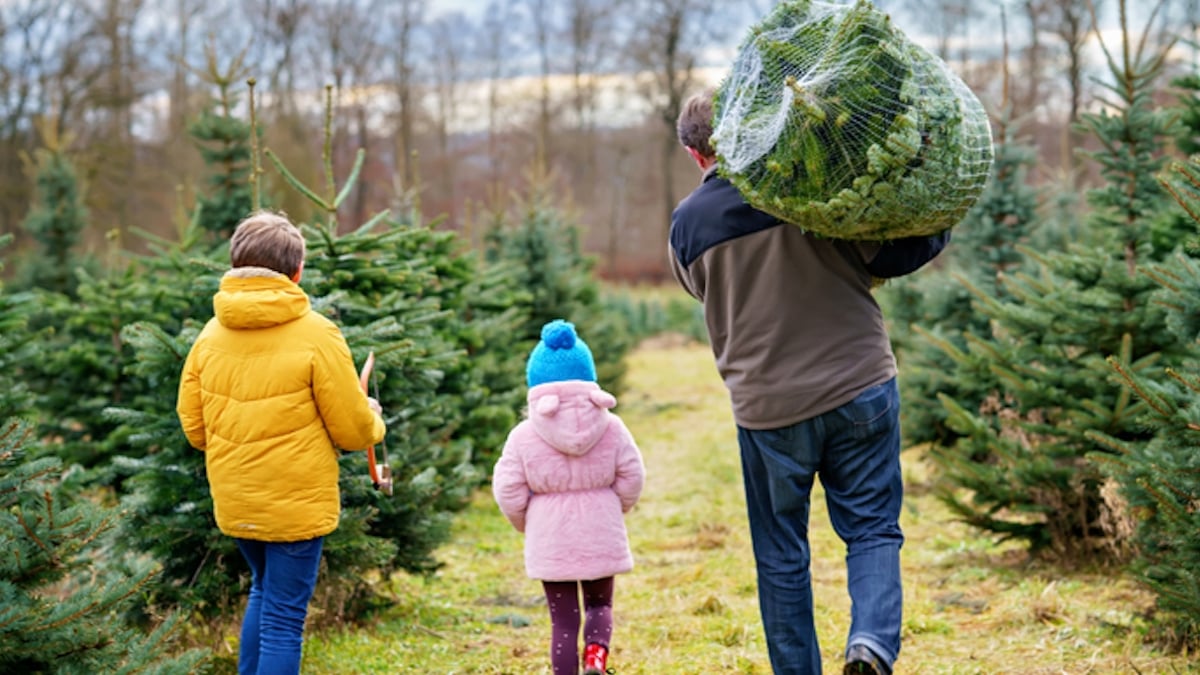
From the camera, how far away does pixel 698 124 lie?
3801 millimetres

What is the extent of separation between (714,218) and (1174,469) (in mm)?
1842

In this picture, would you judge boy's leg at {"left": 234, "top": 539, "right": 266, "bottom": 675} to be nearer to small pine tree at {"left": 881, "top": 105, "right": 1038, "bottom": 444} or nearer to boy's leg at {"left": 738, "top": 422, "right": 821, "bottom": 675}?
boy's leg at {"left": 738, "top": 422, "right": 821, "bottom": 675}

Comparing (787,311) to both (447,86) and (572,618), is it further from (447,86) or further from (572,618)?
(447,86)

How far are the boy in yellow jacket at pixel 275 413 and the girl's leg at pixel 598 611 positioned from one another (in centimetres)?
100

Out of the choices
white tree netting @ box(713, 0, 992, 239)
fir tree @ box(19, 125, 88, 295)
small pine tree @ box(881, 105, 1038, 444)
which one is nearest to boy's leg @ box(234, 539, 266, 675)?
white tree netting @ box(713, 0, 992, 239)

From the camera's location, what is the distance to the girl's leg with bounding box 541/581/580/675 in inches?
163

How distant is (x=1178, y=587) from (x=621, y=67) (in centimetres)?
3212

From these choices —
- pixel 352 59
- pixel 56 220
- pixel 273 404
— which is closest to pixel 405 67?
pixel 352 59

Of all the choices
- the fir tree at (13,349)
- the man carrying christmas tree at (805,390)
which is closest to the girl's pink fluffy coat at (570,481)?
the man carrying christmas tree at (805,390)


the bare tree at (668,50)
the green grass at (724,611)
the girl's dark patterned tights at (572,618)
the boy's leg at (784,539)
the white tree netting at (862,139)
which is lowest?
the green grass at (724,611)

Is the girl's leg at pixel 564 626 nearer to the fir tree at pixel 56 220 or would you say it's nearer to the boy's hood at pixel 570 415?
the boy's hood at pixel 570 415

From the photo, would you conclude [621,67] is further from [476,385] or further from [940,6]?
[476,385]

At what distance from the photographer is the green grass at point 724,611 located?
469 centimetres

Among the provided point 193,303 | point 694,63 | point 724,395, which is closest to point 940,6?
point 694,63
